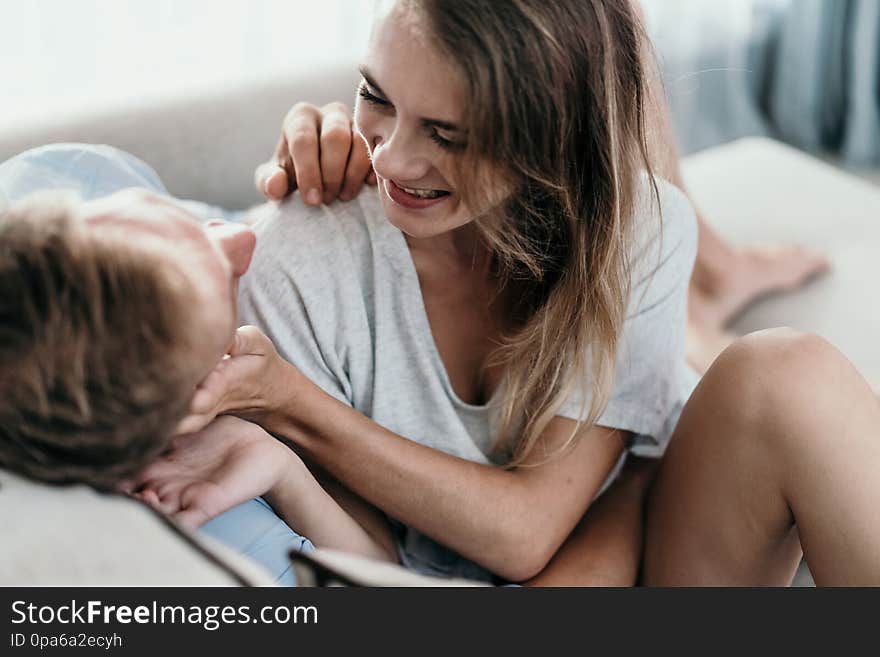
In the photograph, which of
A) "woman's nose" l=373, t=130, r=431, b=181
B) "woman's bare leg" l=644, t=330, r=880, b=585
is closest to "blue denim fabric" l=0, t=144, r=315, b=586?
"woman's nose" l=373, t=130, r=431, b=181

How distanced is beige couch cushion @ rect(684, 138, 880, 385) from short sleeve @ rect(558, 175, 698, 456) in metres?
0.43

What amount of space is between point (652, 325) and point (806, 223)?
0.73 m

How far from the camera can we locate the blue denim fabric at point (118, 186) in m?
0.92

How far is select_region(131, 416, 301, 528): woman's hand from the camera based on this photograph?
89cm

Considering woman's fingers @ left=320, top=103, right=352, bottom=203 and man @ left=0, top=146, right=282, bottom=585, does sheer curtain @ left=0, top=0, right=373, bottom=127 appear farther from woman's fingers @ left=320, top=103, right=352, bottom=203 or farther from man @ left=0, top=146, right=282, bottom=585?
man @ left=0, top=146, right=282, bottom=585

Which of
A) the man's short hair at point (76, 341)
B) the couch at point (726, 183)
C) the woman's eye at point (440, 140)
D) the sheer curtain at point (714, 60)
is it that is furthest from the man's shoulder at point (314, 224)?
the sheer curtain at point (714, 60)

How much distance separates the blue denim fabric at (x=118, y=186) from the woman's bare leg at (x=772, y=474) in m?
0.41

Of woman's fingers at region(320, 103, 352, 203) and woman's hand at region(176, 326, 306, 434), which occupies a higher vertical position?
woman's fingers at region(320, 103, 352, 203)

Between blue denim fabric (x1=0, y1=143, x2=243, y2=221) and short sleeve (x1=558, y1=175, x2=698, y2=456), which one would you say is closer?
blue denim fabric (x1=0, y1=143, x2=243, y2=221)

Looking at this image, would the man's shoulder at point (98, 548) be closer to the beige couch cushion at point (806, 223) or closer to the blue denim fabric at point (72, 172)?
the blue denim fabric at point (72, 172)

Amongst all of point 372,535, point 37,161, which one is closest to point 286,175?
point 37,161

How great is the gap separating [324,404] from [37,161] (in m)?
0.39

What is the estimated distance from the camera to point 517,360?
1.11m
